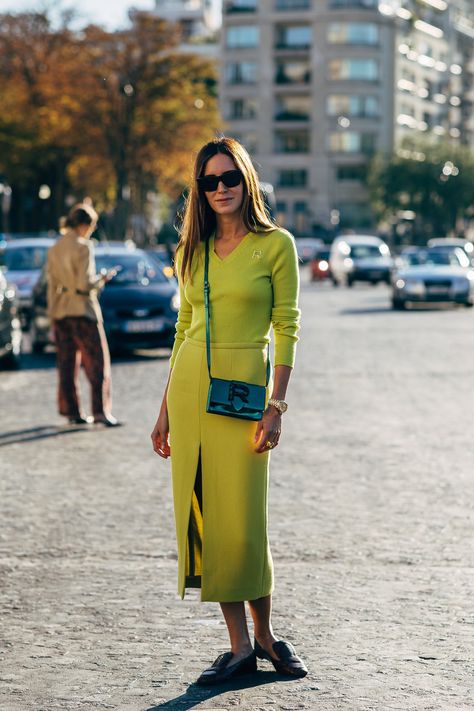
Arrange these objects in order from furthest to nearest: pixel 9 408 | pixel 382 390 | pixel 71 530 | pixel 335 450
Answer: pixel 382 390, pixel 9 408, pixel 335 450, pixel 71 530

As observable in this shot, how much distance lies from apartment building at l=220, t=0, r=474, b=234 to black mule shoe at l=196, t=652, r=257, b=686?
4395 inches

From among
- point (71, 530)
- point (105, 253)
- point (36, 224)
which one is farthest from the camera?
point (36, 224)

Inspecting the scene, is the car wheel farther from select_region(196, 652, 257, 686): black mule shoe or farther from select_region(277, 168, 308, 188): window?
select_region(277, 168, 308, 188): window

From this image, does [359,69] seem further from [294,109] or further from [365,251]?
[365,251]

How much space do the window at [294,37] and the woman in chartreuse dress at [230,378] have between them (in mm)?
117704

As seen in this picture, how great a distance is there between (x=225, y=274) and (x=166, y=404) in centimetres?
52

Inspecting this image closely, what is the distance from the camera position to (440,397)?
49.2 ft

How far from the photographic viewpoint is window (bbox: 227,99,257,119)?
123 meters

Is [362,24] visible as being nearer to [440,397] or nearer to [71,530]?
[440,397]

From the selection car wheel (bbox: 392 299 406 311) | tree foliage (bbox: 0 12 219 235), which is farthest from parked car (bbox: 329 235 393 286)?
car wheel (bbox: 392 299 406 311)

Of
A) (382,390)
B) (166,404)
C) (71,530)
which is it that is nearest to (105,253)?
(382,390)

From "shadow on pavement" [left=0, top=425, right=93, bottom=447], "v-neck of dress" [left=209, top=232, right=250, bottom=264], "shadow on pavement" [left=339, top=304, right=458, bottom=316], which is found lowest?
"shadow on pavement" [left=339, top=304, right=458, bottom=316]

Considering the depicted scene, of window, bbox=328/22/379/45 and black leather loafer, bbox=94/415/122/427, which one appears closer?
black leather loafer, bbox=94/415/122/427

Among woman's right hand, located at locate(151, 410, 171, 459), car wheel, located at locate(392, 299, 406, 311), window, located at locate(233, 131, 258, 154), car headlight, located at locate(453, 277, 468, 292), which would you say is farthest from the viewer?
window, located at locate(233, 131, 258, 154)
